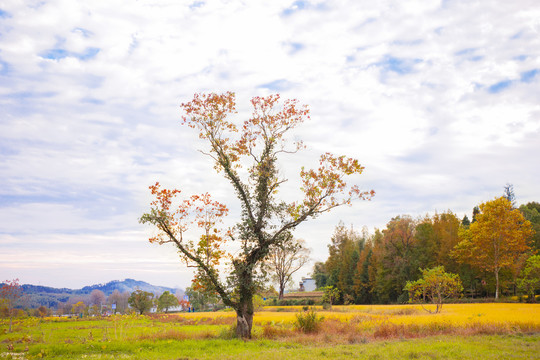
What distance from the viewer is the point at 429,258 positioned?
188 ft

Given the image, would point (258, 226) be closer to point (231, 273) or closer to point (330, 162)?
point (231, 273)

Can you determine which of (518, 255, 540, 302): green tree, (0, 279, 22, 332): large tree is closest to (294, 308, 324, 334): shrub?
(0, 279, 22, 332): large tree

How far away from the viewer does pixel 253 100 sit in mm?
23312

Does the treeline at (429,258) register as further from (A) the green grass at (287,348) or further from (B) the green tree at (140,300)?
(A) the green grass at (287,348)

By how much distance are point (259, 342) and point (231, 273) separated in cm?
462

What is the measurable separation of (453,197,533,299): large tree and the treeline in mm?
116

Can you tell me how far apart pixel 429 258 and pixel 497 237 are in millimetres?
10631

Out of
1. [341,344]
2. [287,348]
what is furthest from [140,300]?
[341,344]

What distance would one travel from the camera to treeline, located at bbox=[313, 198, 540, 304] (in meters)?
49.6

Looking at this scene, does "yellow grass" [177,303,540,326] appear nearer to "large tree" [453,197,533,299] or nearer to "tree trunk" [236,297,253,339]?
"tree trunk" [236,297,253,339]

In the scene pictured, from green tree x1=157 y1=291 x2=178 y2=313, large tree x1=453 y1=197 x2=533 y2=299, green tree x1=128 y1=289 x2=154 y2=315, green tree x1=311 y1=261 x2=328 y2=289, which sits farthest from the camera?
green tree x1=311 y1=261 x2=328 y2=289

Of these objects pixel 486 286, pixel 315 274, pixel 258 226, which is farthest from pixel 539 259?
pixel 315 274

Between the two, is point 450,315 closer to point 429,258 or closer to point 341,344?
point 341,344

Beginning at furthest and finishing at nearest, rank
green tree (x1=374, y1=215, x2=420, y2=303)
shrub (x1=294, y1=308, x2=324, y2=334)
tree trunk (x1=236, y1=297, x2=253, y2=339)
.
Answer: green tree (x1=374, y1=215, x2=420, y2=303), shrub (x1=294, y1=308, x2=324, y2=334), tree trunk (x1=236, y1=297, x2=253, y2=339)
